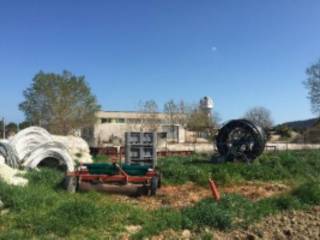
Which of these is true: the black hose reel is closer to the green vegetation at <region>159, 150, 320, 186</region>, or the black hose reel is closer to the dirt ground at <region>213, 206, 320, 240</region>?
the green vegetation at <region>159, 150, 320, 186</region>

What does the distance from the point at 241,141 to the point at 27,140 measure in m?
10.0

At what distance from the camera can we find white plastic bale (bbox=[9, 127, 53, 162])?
1745 centimetres

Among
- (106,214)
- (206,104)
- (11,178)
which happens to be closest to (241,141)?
(11,178)

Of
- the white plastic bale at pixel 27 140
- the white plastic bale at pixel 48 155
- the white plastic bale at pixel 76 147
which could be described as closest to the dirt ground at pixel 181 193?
the white plastic bale at pixel 48 155

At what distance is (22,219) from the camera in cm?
856

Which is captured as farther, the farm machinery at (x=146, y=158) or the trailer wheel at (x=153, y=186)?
the farm machinery at (x=146, y=158)

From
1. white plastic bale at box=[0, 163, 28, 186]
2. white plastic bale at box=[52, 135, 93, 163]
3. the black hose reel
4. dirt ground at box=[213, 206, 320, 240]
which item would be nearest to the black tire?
white plastic bale at box=[0, 163, 28, 186]

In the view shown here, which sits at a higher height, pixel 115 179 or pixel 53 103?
pixel 53 103

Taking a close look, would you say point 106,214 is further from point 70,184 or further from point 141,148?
point 141,148

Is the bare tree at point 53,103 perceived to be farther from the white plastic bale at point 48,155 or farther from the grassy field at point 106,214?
the grassy field at point 106,214

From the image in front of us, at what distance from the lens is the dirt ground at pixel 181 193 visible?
450 inches

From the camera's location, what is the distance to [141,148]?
60.1 ft

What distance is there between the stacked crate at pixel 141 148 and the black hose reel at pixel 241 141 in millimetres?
5243

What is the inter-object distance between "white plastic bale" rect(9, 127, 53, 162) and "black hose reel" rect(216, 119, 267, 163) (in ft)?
27.3
